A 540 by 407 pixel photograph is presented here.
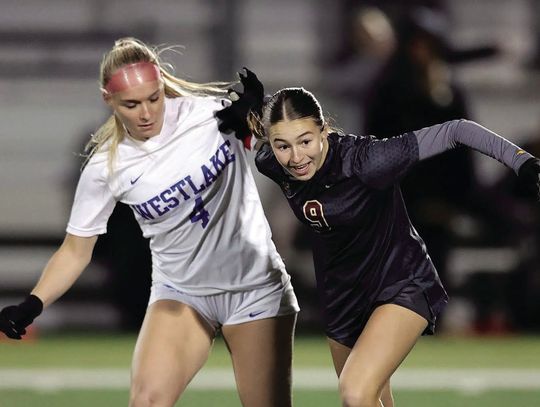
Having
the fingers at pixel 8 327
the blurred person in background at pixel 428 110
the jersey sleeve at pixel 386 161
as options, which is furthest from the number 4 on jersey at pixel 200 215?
the blurred person in background at pixel 428 110

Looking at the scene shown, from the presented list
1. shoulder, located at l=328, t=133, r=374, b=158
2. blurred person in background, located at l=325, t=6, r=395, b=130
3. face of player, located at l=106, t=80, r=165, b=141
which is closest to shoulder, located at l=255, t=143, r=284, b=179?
shoulder, located at l=328, t=133, r=374, b=158

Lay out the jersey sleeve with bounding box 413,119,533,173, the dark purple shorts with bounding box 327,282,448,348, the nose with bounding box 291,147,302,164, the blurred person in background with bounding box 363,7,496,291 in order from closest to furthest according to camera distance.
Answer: the jersey sleeve with bounding box 413,119,533,173 < the nose with bounding box 291,147,302,164 < the dark purple shorts with bounding box 327,282,448,348 < the blurred person in background with bounding box 363,7,496,291

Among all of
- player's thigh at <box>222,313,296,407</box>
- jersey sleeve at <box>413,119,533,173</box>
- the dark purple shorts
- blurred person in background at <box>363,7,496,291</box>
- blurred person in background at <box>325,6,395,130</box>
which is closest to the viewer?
jersey sleeve at <box>413,119,533,173</box>

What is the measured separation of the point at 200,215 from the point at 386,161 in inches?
29.6

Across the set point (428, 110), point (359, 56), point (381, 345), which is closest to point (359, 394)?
point (381, 345)

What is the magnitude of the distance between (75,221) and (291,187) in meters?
0.83

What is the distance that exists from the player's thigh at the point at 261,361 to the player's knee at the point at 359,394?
48 cm

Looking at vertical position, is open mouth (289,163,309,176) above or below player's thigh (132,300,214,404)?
above

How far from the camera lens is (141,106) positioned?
15.7ft

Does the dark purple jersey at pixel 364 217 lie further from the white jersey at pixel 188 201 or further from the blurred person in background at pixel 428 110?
the blurred person in background at pixel 428 110

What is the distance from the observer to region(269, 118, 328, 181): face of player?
4.56 metres

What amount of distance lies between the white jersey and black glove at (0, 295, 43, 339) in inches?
13.4

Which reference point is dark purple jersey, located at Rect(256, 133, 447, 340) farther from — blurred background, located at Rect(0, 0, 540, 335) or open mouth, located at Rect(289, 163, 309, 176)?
blurred background, located at Rect(0, 0, 540, 335)

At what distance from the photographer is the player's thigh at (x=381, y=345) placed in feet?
14.7
